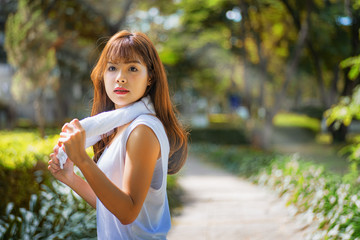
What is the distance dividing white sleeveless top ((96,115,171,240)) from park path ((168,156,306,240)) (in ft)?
9.39

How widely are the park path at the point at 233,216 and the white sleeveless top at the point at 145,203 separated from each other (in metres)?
2.86

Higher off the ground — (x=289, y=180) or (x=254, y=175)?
(x=289, y=180)

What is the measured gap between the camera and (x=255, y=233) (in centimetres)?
434

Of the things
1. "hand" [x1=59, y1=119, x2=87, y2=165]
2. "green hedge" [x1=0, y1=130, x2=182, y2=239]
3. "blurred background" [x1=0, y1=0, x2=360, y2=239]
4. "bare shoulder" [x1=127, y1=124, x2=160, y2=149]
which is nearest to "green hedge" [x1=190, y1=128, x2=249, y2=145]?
"blurred background" [x1=0, y1=0, x2=360, y2=239]

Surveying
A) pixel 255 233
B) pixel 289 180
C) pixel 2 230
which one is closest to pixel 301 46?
pixel 289 180

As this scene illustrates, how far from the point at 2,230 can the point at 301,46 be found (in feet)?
34.3

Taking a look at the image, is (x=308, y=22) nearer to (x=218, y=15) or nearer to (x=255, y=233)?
(x=218, y=15)

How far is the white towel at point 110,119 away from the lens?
1.35 metres

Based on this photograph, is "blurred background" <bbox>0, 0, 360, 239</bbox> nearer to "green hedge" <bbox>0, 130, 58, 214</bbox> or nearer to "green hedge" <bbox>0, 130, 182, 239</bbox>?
"green hedge" <bbox>0, 130, 58, 214</bbox>

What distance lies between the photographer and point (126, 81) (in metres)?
1.51

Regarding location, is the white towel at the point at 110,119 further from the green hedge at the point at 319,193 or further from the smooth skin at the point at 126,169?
the green hedge at the point at 319,193

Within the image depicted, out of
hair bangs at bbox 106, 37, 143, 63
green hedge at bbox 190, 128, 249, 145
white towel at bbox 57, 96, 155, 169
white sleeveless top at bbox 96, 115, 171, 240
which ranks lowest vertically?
green hedge at bbox 190, 128, 249, 145

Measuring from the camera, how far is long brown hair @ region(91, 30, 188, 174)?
1531 mm

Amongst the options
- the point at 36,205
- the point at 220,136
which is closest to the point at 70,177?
the point at 36,205
